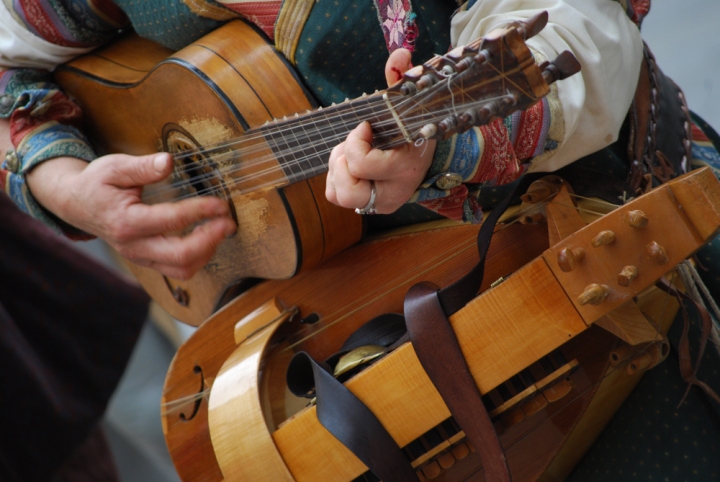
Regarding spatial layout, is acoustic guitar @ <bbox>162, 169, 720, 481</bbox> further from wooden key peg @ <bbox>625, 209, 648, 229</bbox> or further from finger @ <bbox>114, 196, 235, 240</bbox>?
finger @ <bbox>114, 196, 235, 240</bbox>

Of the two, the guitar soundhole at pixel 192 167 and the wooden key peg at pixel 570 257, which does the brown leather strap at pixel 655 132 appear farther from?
the guitar soundhole at pixel 192 167

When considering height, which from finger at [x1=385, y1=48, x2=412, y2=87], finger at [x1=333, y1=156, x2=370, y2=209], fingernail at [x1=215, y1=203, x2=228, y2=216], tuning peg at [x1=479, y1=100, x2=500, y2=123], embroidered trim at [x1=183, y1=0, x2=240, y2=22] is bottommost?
fingernail at [x1=215, y1=203, x2=228, y2=216]

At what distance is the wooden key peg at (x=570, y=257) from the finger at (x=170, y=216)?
1.73ft

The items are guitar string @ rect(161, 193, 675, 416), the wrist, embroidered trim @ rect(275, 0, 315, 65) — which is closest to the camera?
guitar string @ rect(161, 193, 675, 416)

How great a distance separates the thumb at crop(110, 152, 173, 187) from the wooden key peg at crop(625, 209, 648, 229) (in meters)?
0.65

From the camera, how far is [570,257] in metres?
0.53

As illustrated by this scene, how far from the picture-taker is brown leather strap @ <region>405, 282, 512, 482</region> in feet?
1.88

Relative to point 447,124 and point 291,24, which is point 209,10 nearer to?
point 291,24

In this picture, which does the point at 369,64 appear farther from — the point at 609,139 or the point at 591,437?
the point at 591,437

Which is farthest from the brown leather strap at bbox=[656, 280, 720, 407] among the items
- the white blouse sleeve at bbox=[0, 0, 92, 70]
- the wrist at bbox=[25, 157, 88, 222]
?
the white blouse sleeve at bbox=[0, 0, 92, 70]

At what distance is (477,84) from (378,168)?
12 centimetres

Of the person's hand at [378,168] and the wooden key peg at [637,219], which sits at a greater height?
the person's hand at [378,168]

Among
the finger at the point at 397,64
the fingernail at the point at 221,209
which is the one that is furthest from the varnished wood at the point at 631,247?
the fingernail at the point at 221,209

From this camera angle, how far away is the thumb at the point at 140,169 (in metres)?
0.88
